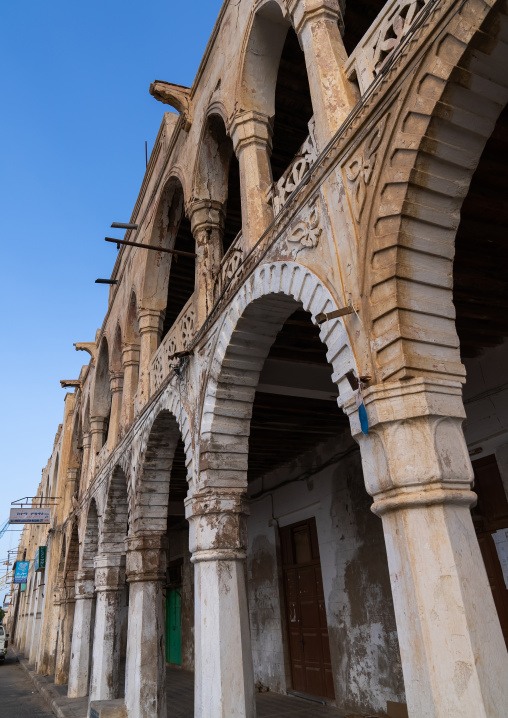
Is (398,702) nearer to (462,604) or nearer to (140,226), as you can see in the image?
(462,604)

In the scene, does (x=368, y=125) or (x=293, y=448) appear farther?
(x=293, y=448)

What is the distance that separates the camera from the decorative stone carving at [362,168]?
11.3 feet

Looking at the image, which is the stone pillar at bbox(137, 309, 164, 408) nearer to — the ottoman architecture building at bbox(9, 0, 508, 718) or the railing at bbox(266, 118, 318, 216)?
the ottoman architecture building at bbox(9, 0, 508, 718)

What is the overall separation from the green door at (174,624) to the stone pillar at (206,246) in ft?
37.2

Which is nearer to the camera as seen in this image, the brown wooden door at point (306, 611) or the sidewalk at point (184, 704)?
the sidewalk at point (184, 704)

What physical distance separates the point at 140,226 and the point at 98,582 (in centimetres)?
695

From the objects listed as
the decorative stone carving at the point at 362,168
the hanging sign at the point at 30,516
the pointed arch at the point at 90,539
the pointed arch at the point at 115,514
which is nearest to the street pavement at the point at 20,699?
the pointed arch at the point at 90,539

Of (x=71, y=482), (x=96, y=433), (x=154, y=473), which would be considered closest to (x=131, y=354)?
(x=154, y=473)

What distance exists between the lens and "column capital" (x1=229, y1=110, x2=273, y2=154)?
6.00 metres

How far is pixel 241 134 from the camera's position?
605cm

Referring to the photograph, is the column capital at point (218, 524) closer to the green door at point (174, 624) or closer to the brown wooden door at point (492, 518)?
the brown wooden door at point (492, 518)

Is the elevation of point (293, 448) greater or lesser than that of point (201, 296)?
lesser

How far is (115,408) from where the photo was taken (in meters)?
11.9

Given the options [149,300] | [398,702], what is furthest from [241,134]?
[398,702]
